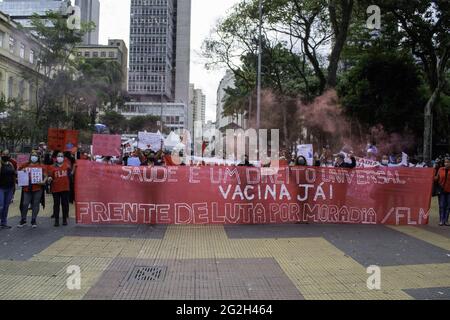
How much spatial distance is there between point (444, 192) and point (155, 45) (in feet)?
456

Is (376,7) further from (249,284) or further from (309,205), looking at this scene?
(249,284)

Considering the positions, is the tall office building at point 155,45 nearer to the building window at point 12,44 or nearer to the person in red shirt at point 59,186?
the building window at point 12,44

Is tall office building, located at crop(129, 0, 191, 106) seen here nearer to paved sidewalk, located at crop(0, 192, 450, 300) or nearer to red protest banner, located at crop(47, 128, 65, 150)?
red protest banner, located at crop(47, 128, 65, 150)

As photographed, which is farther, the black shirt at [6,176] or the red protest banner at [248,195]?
the red protest banner at [248,195]

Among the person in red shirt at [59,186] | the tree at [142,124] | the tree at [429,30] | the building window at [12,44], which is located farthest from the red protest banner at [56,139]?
the tree at [142,124]

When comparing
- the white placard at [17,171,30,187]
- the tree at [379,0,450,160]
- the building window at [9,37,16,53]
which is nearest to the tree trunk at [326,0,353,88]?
the tree at [379,0,450,160]

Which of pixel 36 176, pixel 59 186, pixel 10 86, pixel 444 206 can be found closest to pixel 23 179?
pixel 36 176

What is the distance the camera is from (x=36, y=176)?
10.5 metres

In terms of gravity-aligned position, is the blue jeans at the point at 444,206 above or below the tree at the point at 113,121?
below

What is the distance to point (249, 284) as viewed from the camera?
21.9 feet

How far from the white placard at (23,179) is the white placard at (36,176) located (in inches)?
4.1

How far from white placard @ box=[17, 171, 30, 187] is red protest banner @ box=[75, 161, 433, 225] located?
1.06 meters

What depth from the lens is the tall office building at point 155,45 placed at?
141500 mm
